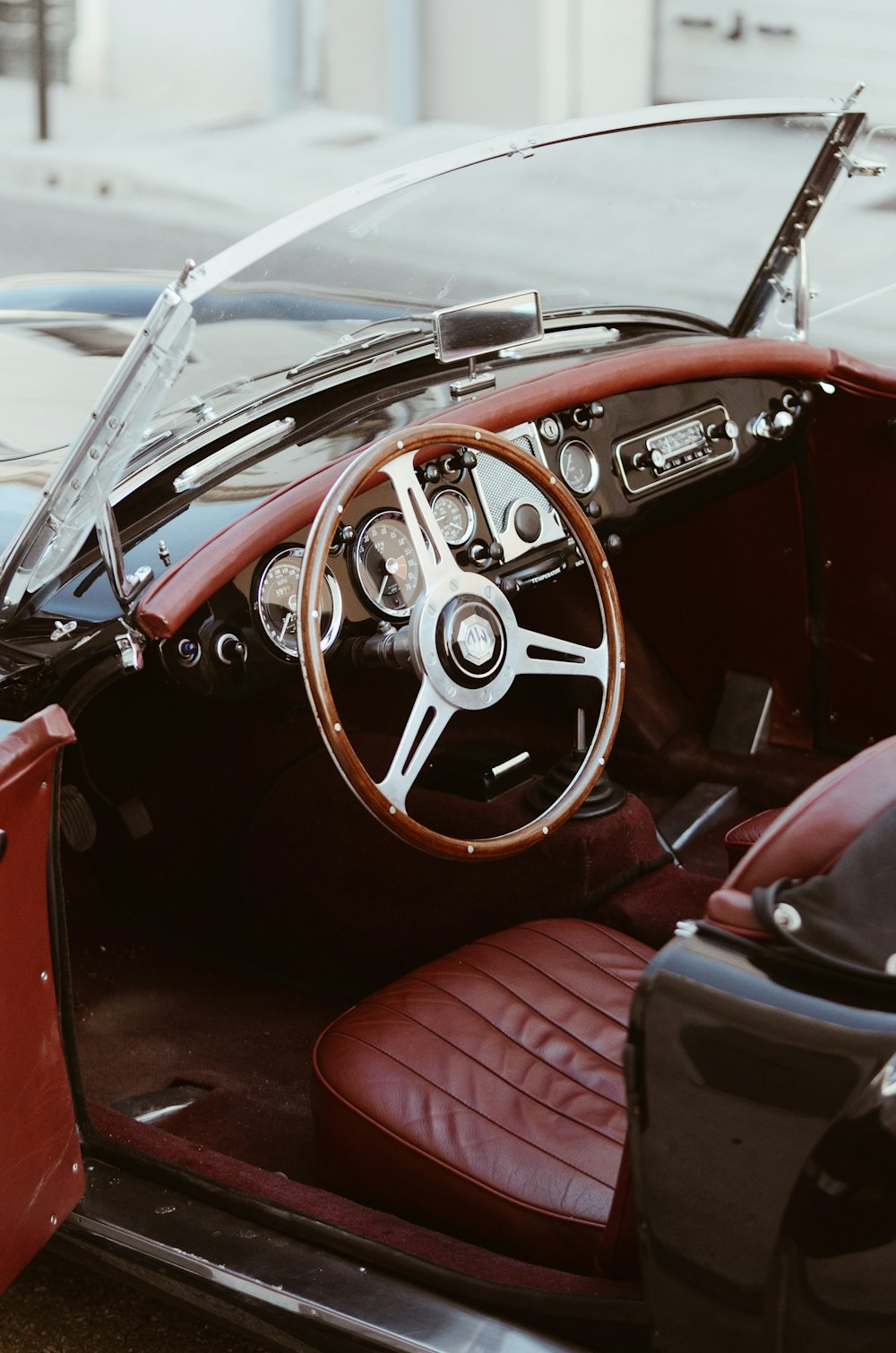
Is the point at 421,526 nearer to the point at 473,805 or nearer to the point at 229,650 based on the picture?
the point at 229,650

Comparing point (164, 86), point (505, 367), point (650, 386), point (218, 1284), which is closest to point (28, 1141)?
point (218, 1284)

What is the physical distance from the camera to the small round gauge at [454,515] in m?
2.18

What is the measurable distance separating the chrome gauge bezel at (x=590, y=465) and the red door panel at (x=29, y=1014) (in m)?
1.09

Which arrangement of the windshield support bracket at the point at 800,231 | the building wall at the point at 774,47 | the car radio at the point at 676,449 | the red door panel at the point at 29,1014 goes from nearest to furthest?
the red door panel at the point at 29,1014
the car radio at the point at 676,449
the windshield support bracket at the point at 800,231
the building wall at the point at 774,47

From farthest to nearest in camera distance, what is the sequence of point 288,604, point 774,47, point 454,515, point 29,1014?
point 774,47 < point 454,515 < point 288,604 < point 29,1014

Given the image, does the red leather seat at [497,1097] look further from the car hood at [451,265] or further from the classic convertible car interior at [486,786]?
the car hood at [451,265]

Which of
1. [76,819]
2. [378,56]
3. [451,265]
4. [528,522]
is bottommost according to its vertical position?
[76,819]

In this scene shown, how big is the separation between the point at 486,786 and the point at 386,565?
1.27ft

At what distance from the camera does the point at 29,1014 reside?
1608mm

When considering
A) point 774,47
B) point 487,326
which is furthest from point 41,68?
point 487,326

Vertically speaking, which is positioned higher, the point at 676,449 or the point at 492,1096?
the point at 676,449


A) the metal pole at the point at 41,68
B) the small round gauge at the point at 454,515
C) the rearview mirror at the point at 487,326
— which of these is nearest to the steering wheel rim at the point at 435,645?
the small round gauge at the point at 454,515

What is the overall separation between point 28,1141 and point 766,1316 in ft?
2.64

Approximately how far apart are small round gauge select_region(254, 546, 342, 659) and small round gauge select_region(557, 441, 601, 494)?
→ 0.56 m
